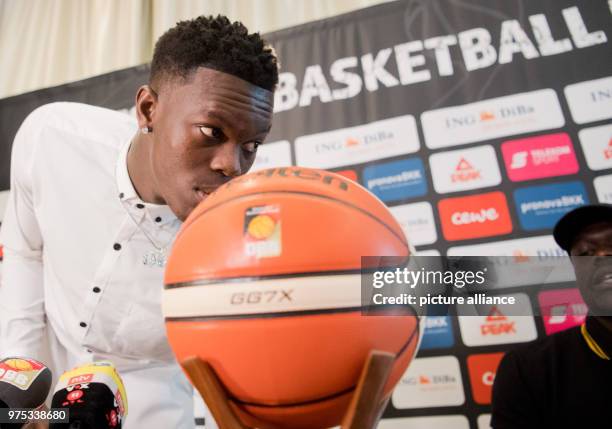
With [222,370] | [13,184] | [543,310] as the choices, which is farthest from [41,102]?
[543,310]

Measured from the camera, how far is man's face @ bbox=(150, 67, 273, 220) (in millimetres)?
914

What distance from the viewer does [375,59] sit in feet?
6.77

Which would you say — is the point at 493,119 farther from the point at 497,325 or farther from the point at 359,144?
the point at 497,325

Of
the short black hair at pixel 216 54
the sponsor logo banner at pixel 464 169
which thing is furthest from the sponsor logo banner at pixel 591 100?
the short black hair at pixel 216 54

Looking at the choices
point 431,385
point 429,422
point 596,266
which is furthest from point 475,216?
point 429,422

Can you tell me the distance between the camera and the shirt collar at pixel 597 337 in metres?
1.38

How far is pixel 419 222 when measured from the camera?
72.1 inches

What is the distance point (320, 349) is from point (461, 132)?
60.4 inches

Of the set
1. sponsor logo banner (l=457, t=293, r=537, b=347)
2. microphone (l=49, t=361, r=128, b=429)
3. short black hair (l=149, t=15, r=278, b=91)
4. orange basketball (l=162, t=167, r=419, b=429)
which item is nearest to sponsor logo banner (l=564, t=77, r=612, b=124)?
sponsor logo banner (l=457, t=293, r=537, b=347)

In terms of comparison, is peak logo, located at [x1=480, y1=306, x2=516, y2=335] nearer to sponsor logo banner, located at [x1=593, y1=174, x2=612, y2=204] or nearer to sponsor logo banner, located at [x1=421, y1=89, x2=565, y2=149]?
sponsor logo banner, located at [x1=593, y1=174, x2=612, y2=204]

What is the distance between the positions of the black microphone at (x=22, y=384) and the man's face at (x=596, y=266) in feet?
5.20

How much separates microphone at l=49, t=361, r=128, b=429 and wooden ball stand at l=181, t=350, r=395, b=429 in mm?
174

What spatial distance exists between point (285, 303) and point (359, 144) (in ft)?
4.86

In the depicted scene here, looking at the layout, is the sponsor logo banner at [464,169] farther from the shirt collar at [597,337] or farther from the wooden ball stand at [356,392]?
the wooden ball stand at [356,392]
